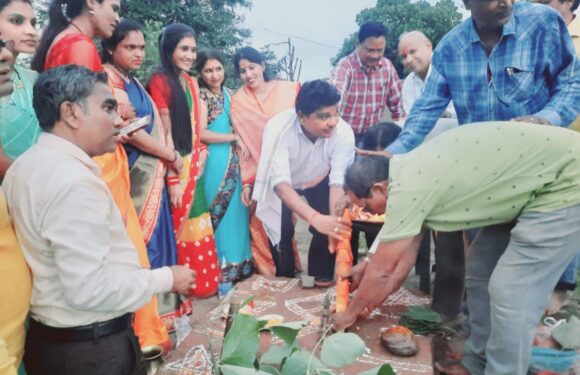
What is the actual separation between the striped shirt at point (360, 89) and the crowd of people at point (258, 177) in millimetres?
19

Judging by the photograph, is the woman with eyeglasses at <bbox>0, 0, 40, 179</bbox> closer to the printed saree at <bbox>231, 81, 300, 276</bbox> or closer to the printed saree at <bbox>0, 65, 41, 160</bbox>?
the printed saree at <bbox>0, 65, 41, 160</bbox>

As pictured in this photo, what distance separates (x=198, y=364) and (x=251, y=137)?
230 centimetres

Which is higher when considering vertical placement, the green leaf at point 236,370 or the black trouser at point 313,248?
the green leaf at point 236,370

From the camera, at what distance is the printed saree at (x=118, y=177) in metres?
2.45

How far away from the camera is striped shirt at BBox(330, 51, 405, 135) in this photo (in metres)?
4.76

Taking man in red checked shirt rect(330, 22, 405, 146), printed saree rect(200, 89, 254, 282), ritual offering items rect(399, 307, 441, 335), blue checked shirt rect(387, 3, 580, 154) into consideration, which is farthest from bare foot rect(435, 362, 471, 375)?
man in red checked shirt rect(330, 22, 405, 146)

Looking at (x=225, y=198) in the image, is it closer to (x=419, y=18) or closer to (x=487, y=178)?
(x=487, y=178)

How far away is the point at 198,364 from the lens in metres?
2.43

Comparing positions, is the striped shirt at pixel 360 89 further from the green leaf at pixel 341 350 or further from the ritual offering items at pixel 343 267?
the green leaf at pixel 341 350

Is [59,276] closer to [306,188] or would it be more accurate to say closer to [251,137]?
[306,188]

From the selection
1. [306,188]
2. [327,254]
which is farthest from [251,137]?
[327,254]

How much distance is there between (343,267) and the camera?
3104 millimetres

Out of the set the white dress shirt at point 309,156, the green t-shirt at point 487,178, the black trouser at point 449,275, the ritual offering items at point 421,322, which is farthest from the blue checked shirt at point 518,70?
the ritual offering items at point 421,322

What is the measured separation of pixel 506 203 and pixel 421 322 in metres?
0.87
